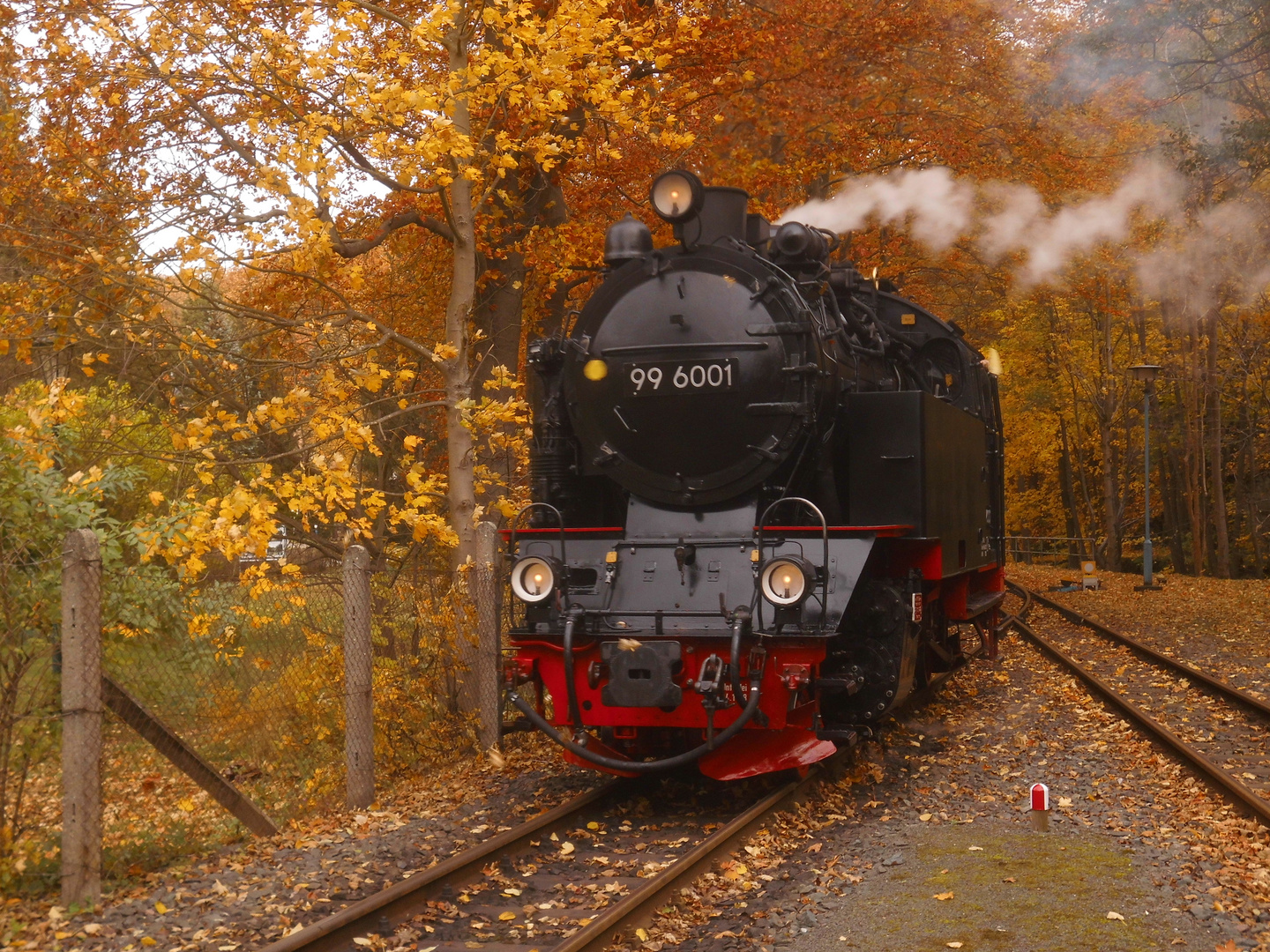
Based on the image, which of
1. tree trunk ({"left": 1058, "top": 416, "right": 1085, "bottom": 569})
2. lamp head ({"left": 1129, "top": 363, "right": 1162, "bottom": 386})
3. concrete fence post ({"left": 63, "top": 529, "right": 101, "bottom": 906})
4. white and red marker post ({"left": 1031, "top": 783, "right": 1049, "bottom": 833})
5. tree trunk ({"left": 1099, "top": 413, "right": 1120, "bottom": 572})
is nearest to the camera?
concrete fence post ({"left": 63, "top": 529, "right": 101, "bottom": 906})

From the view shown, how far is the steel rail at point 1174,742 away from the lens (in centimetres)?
605

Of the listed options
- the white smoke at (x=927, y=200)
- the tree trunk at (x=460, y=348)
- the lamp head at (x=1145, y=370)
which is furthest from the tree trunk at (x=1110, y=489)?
the tree trunk at (x=460, y=348)

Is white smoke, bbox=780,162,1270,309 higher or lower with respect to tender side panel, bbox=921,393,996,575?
higher

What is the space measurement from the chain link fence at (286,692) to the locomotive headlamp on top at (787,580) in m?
2.36

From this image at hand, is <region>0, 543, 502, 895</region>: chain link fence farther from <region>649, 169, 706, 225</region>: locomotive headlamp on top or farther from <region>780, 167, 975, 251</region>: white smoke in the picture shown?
<region>780, 167, 975, 251</region>: white smoke

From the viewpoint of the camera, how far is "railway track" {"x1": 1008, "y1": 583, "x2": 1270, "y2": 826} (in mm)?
6977

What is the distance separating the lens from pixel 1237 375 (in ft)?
86.9

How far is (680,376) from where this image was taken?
695cm

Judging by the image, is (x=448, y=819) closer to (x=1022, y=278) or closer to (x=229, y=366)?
(x=229, y=366)

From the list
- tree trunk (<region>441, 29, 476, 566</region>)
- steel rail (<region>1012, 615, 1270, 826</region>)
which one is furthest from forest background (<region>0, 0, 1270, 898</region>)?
steel rail (<region>1012, 615, 1270, 826</region>)

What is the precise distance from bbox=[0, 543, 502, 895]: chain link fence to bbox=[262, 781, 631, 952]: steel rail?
4.75ft

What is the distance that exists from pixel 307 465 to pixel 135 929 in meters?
3.73

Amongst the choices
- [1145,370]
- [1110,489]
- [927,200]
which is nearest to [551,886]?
[927,200]

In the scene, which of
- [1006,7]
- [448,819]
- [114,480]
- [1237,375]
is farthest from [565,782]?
[1237,375]
